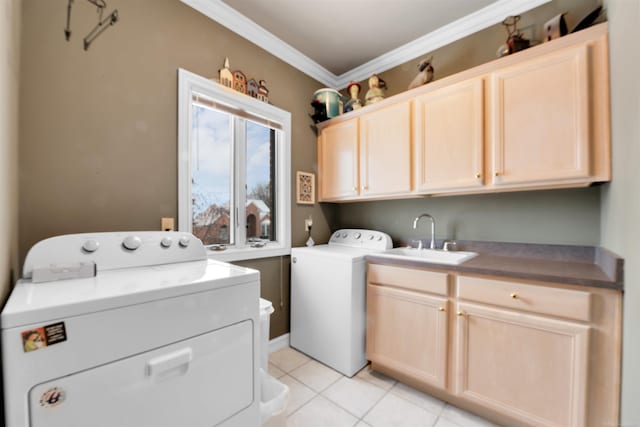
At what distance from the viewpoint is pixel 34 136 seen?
1.19 m

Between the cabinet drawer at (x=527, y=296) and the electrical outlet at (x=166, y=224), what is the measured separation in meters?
1.81

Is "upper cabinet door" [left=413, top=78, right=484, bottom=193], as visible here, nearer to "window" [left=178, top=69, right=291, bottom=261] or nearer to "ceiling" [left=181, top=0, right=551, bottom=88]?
"ceiling" [left=181, top=0, right=551, bottom=88]

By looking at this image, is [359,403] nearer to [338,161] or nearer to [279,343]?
[279,343]

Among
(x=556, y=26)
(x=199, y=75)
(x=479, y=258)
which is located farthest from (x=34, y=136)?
(x=556, y=26)

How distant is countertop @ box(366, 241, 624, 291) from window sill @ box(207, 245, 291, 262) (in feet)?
2.70

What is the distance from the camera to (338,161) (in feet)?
8.11

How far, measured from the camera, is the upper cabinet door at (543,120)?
4.41 feet

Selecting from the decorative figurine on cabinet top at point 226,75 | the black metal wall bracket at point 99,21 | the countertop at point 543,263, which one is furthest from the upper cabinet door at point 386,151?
the black metal wall bracket at point 99,21

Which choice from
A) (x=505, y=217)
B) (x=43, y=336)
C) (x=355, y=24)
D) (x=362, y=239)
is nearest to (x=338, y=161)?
(x=362, y=239)

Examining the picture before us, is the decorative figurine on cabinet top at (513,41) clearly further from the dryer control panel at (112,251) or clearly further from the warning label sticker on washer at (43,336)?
the warning label sticker on washer at (43,336)

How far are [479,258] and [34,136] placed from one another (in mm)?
2597

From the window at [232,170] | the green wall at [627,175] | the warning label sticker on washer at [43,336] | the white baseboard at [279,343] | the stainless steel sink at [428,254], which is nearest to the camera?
the warning label sticker on washer at [43,336]

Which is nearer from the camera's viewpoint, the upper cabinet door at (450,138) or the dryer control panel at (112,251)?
the dryer control panel at (112,251)

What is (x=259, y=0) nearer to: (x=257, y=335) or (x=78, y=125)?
(x=78, y=125)
